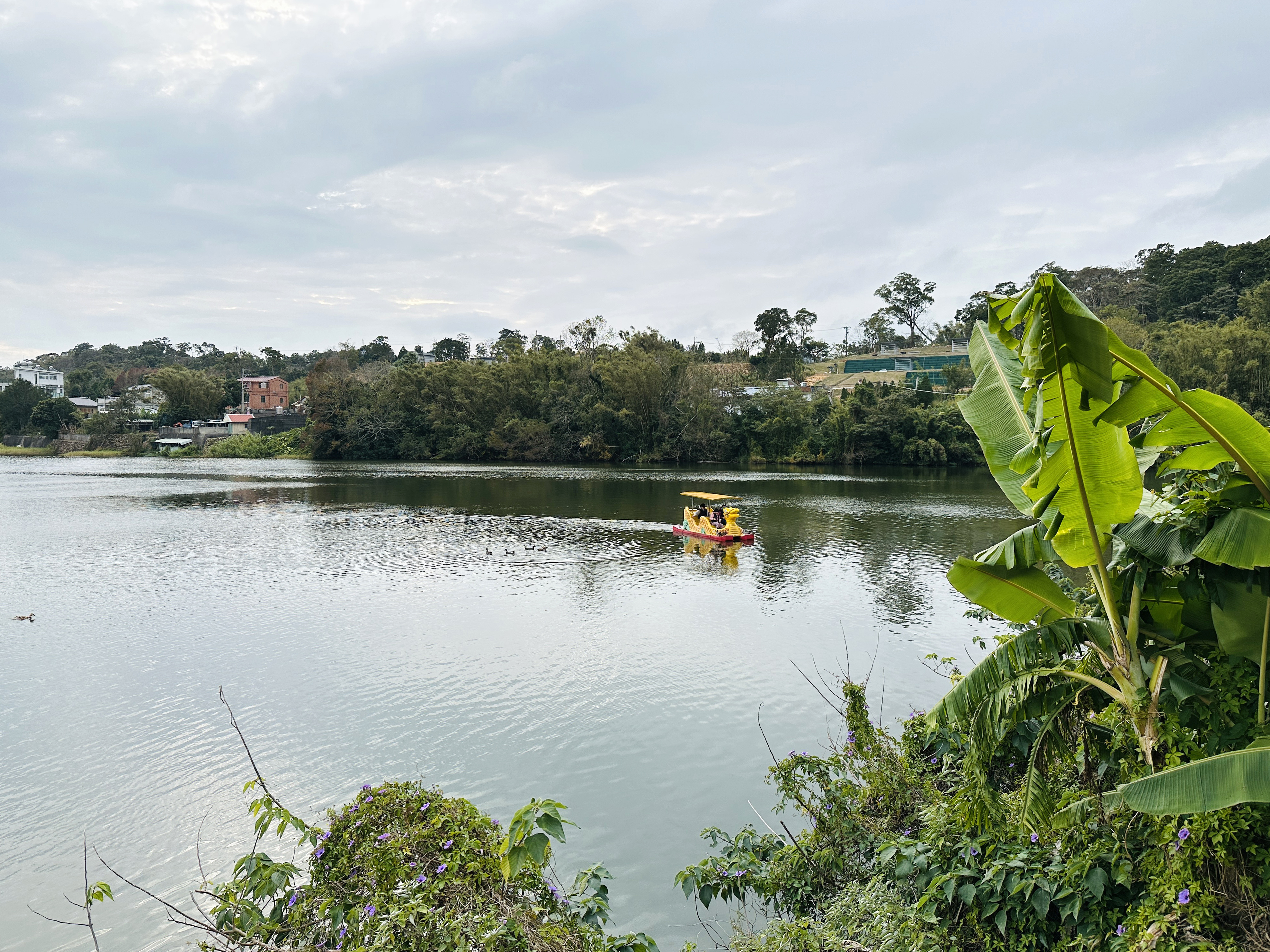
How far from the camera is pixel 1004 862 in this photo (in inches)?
142

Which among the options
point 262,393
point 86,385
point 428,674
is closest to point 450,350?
point 262,393

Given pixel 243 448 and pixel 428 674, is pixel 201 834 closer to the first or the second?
pixel 428 674

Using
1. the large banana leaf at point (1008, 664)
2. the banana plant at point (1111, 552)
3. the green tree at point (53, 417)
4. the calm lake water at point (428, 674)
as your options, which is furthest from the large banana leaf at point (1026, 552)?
the green tree at point (53, 417)

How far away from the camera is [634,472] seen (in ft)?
166

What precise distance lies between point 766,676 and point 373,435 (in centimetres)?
6507

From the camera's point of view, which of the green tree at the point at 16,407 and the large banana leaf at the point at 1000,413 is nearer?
the large banana leaf at the point at 1000,413

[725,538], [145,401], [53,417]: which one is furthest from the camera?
[145,401]

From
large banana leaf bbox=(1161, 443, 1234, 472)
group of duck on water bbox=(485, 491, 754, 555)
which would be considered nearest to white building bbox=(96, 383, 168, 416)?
group of duck on water bbox=(485, 491, 754, 555)

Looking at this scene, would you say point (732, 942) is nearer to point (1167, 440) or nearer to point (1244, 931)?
point (1244, 931)

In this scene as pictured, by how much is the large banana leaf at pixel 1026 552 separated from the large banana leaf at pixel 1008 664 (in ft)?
1.25

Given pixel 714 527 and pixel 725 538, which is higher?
pixel 714 527

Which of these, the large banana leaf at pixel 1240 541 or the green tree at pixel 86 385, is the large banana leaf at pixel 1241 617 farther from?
the green tree at pixel 86 385

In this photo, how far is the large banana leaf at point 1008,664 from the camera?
389 centimetres

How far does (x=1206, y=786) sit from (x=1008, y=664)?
109cm
